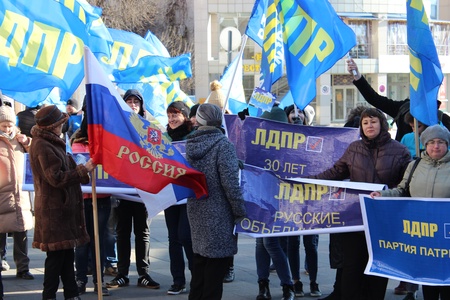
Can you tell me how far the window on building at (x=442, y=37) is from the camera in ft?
179

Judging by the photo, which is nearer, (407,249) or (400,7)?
(407,249)

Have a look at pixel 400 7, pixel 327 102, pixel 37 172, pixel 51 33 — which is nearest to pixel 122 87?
pixel 51 33

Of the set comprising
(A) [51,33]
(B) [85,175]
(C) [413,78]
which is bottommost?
(B) [85,175]

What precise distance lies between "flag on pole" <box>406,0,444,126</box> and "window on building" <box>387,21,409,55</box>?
148 feet

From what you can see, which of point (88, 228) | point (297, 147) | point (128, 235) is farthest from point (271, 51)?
point (88, 228)

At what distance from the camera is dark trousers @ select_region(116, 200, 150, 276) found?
869 cm

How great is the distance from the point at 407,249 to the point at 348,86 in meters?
46.0

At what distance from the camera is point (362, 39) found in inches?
2023

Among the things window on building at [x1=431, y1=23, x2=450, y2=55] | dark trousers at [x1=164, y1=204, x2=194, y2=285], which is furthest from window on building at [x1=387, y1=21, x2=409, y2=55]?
dark trousers at [x1=164, y1=204, x2=194, y2=285]

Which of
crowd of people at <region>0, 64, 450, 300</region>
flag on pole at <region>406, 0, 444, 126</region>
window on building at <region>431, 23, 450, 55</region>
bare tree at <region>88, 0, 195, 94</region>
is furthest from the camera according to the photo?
window on building at <region>431, 23, 450, 55</region>

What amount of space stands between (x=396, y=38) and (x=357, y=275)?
46.4 m

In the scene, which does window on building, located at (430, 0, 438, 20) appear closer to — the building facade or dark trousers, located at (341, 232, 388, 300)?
the building facade

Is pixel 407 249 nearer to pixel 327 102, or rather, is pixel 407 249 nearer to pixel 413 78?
pixel 413 78

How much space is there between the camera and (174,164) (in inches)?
261
